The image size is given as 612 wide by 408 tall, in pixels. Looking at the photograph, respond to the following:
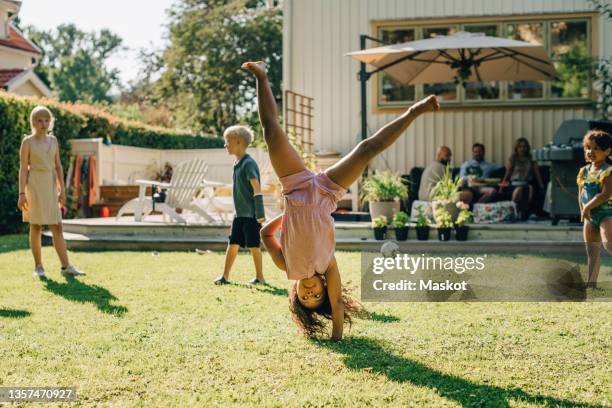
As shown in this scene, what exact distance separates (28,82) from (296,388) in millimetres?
24713

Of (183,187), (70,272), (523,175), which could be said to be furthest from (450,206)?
(70,272)

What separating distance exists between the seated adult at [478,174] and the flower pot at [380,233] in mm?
1742

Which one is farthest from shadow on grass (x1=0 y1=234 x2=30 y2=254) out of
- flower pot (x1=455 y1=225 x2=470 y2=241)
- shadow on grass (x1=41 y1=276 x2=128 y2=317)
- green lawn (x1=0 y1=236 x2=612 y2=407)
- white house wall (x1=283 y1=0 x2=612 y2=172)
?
flower pot (x1=455 y1=225 x2=470 y2=241)

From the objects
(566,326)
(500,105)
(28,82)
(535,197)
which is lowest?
(566,326)

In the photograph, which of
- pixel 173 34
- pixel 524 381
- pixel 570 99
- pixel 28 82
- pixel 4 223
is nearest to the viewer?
pixel 524 381

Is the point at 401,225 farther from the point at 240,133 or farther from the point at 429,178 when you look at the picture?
the point at 240,133

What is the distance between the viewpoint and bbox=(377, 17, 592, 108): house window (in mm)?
11078

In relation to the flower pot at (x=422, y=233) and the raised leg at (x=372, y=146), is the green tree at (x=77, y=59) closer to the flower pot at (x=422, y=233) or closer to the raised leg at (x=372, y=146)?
the flower pot at (x=422, y=233)

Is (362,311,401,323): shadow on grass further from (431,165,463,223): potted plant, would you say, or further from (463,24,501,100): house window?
(463,24,501,100): house window

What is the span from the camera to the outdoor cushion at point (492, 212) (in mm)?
9438

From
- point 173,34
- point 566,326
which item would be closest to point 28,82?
point 173,34

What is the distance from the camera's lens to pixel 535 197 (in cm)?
1015

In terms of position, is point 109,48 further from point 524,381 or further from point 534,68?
point 524,381

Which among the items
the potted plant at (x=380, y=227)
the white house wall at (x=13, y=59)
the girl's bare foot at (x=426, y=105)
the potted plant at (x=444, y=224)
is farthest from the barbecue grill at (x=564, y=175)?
the white house wall at (x=13, y=59)
